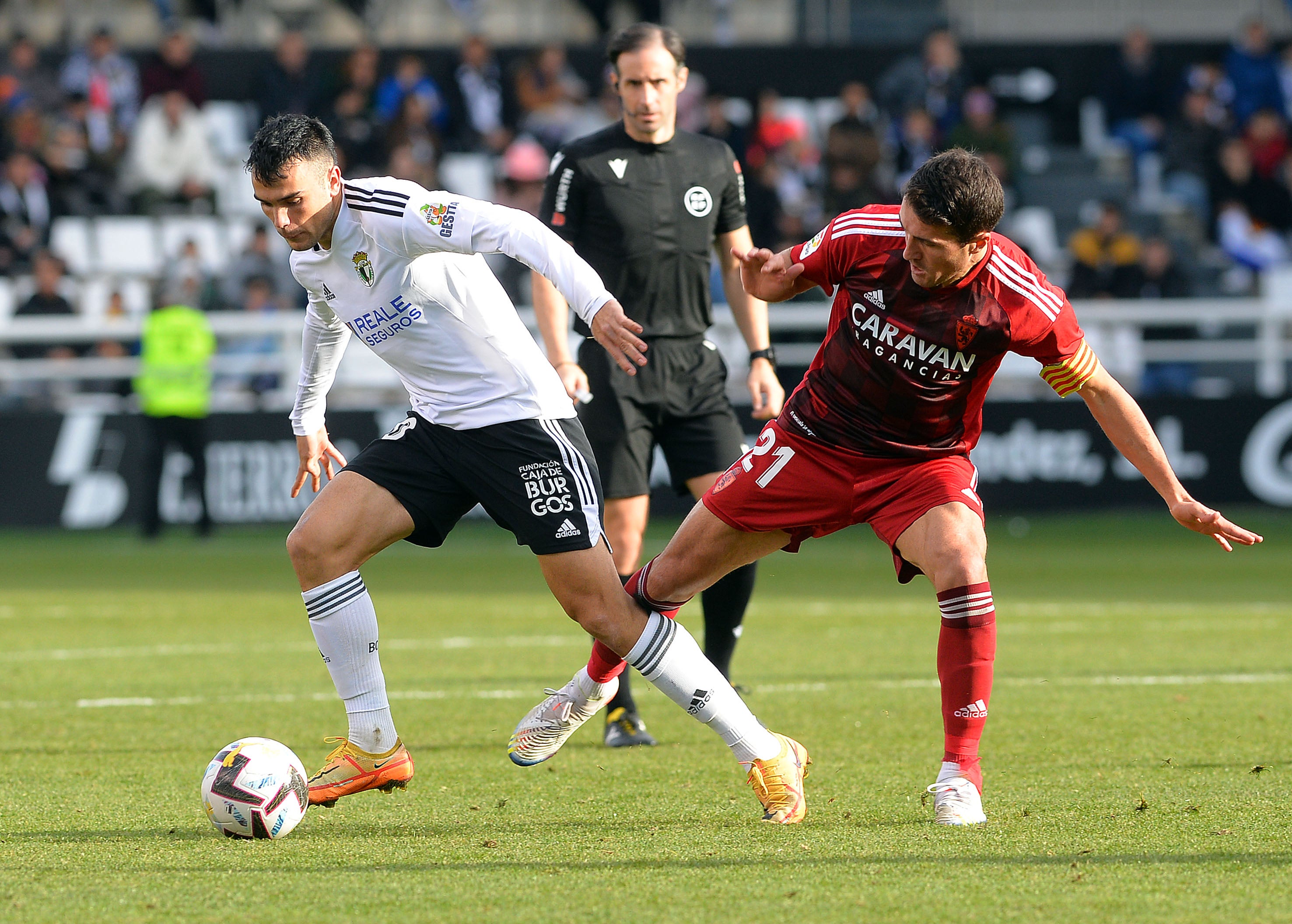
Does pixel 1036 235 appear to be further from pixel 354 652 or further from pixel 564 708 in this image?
pixel 354 652

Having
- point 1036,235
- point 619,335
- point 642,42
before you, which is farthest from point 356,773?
point 1036,235

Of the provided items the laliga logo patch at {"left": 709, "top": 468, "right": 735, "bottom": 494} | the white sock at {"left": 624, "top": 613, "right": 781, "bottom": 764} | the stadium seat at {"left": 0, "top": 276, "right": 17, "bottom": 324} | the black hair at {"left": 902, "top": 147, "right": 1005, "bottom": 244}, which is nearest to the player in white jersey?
the white sock at {"left": 624, "top": 613, "right": 781, "bottom": 764}

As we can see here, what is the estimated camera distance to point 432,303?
4.98 m

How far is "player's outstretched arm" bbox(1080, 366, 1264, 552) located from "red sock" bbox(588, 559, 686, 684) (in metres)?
1.38

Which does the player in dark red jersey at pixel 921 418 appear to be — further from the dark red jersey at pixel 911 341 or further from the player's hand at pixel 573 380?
the player's hand at pixel 573 380

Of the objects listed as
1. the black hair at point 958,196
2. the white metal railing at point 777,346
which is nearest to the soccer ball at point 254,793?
the black hair at point 958,196

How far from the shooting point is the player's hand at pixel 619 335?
171 inches

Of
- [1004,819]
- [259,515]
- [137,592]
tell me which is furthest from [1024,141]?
[1004,819]

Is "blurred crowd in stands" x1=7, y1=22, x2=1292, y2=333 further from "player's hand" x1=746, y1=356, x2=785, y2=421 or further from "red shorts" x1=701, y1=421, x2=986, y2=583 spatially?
"red shorts" x1=701, y1=421, x2=986, y2=583

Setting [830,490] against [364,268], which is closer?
[364,268]

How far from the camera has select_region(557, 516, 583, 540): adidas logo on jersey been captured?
4.95 m

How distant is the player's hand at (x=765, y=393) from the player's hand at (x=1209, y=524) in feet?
6.19

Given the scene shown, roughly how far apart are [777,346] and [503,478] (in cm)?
1106

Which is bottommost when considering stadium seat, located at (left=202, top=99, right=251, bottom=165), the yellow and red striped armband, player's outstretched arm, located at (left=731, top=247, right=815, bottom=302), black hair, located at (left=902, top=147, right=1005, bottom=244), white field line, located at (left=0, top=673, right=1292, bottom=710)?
white field line, located at (left=0, top=673, right=1292, bottom=710)
